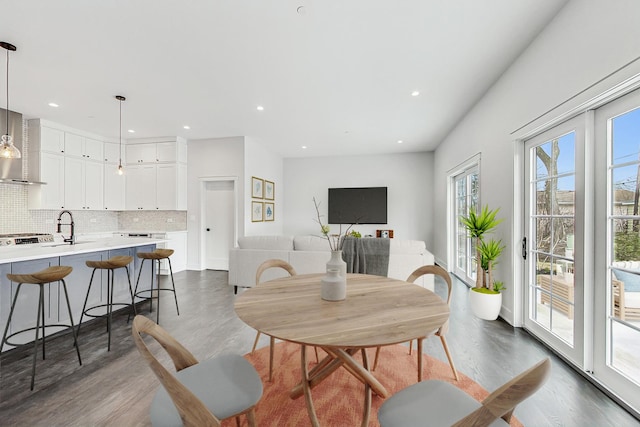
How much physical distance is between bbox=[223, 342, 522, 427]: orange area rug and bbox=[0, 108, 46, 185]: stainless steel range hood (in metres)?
4.77

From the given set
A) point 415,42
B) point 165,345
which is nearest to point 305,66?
point 415,42

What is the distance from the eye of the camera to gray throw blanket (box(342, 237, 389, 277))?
→ 3502mm

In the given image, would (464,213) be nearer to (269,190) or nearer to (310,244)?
(310,244)

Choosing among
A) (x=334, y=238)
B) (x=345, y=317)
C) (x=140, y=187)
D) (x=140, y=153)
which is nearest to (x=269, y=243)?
(x=334, y=238)

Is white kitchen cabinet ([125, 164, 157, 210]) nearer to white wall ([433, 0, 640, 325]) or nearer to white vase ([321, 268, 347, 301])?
white vase ([321, 268, 347, 301])

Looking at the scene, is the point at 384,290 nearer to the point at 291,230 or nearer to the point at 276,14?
the point at 276,14

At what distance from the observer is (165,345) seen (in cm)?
115

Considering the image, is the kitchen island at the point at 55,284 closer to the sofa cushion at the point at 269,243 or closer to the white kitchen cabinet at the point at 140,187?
the sofa cushion at the point at 269,243

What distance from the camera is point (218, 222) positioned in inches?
229

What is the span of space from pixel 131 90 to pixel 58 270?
2.42 m

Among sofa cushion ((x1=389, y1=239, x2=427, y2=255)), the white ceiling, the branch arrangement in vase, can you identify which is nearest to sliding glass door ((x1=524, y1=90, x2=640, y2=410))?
the white ceiling

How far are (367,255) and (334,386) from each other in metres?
→ 1.87

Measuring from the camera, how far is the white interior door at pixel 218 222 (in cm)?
575

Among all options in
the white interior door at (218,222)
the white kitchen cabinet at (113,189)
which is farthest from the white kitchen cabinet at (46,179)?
the white interior door at (218,222)
